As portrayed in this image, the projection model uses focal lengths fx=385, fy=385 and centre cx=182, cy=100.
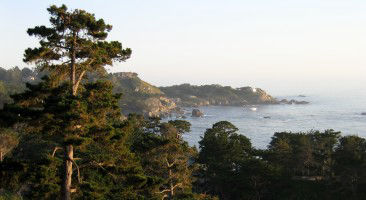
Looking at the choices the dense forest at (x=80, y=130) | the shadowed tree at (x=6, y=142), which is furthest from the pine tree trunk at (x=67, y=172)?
the shadowed tree at (x=6, y=142)

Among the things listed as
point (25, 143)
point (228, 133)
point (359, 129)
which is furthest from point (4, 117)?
point (359, 129)

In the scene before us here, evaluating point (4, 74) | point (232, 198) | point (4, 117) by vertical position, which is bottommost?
point (232, 198)

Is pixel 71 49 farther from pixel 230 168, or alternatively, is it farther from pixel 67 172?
pixel 230 168

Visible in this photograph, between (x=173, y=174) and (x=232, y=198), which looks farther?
(x=232, y=198)

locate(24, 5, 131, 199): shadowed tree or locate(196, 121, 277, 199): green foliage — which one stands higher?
locate(24, 5, 131, 199): shadowed tree

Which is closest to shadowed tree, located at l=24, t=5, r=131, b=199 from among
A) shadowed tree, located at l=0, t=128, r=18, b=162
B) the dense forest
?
the dense forest

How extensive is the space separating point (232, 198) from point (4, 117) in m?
28.6

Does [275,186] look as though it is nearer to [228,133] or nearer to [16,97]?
[228,133]

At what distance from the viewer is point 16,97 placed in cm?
1328

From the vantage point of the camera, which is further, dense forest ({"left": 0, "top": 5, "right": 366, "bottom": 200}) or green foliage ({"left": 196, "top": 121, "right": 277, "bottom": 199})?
green foliage ({"left": 196, "top": 121, "right": 277, "bottom": 199})

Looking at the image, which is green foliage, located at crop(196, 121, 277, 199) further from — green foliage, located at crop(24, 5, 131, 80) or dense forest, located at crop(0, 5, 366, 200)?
green foliage, located at crop(24, 5, 131, 80)

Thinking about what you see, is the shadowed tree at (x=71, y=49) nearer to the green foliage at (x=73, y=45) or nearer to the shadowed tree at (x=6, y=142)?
the green foliage at (x=73, y=45)

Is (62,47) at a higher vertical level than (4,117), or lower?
higher

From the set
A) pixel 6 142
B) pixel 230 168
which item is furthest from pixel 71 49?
pixel 230 168
